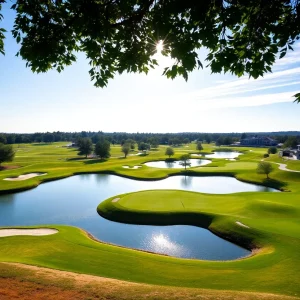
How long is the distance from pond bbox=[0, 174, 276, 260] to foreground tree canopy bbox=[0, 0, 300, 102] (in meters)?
22.7

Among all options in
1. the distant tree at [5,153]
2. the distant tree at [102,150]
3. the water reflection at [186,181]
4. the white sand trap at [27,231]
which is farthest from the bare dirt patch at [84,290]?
the distant tree at [102,150]

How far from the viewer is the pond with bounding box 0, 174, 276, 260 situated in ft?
93.0

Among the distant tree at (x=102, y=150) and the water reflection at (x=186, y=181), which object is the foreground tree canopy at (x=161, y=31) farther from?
the distant tree at (x=102, y=150)

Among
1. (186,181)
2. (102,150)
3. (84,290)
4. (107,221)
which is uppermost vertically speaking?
(102,150)

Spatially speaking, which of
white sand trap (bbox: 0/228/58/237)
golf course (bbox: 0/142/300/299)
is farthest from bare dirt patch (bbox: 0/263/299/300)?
white sand trap (bbox: 0/228/58/237)

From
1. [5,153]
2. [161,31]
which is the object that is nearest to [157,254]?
[161,31]

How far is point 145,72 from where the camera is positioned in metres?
9.38

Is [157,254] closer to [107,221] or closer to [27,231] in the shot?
[107,221]

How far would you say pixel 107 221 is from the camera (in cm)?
3684

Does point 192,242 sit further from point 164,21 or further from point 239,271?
point 164,21

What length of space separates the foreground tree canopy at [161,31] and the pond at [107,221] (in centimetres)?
2275

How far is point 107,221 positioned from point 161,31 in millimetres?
32941

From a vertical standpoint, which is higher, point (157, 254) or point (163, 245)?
point (157, 254)

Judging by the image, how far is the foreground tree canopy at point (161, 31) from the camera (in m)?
7.28
